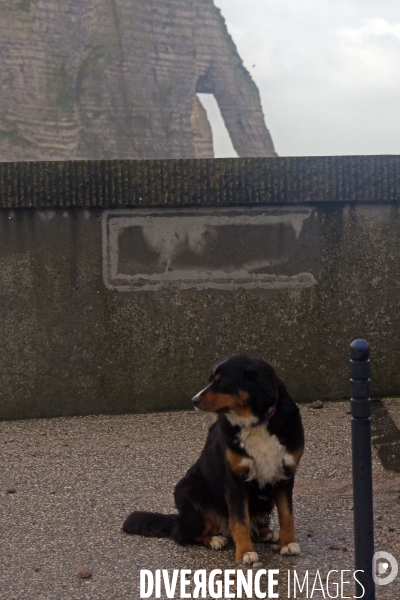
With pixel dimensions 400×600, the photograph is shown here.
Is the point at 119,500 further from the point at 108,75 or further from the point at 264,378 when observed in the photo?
the point at 108,75

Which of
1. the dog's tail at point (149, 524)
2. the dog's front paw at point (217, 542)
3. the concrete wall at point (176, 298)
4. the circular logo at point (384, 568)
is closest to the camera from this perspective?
the circular logo at point (384, 568)

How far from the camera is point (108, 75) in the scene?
5609 cm

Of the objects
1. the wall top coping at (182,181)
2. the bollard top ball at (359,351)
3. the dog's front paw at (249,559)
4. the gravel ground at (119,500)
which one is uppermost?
the wall top coping at (182,181)

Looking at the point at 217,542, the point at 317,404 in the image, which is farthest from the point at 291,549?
the point at 317,404

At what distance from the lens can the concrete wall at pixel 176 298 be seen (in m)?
8.11

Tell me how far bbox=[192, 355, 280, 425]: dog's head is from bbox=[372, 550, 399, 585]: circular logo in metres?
0.86

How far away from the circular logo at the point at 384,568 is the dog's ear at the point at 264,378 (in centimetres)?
88

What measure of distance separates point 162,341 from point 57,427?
1181 millimetres

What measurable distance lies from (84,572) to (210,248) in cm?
433

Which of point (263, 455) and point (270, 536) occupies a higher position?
point (263, 455)

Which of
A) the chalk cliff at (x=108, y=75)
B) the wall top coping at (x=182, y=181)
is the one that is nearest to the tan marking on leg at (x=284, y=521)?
the wall top coping at (x=182, y=181)

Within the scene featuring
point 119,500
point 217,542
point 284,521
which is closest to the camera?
point 284,521

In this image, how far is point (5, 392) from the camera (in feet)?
26.7

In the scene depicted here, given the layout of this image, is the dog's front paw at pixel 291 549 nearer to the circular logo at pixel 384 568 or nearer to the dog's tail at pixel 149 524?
the circular logo at pixel 384 568
